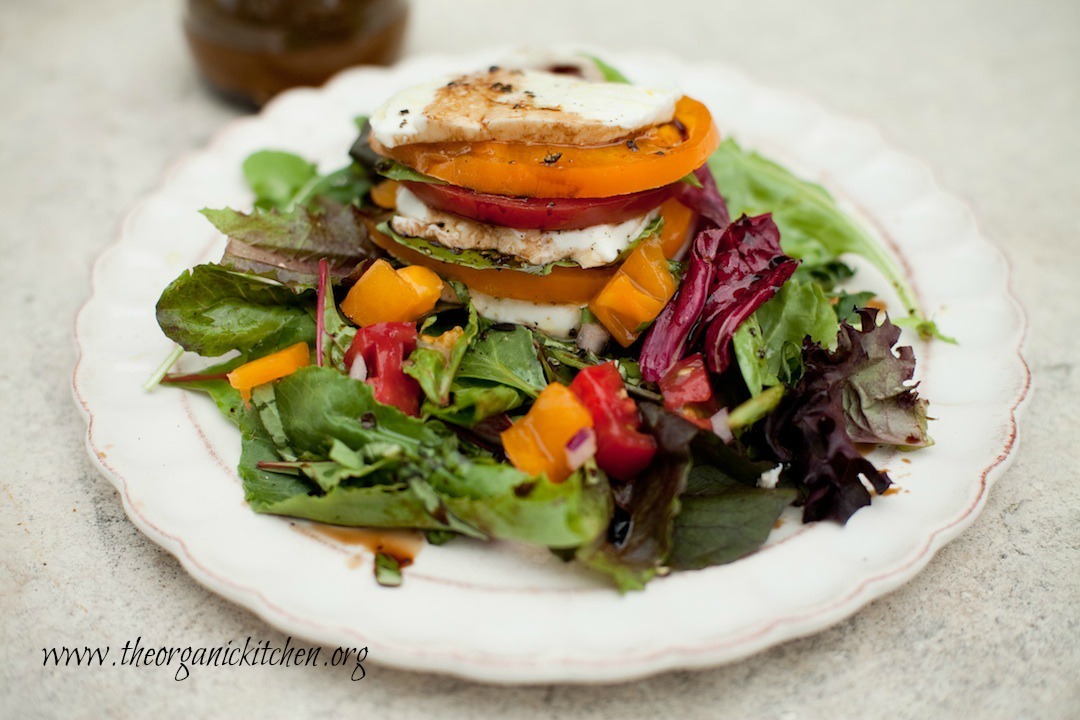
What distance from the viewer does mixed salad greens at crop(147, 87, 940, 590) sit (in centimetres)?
267

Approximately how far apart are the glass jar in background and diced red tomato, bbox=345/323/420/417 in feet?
7.54

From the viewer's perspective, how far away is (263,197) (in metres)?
4.10

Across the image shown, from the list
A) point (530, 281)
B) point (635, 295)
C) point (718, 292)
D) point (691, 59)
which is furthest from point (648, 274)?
point (691, 59)

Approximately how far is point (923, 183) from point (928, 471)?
5.75ft

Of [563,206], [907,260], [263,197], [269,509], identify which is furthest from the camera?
[263,197]

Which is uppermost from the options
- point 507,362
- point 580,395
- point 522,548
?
point 580,395

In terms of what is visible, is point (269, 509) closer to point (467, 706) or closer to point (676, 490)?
point (467, 706)

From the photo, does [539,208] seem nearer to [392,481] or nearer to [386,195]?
[386,195]

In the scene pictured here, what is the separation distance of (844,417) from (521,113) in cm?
149

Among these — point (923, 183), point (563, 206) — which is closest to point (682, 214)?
point (563, 206)

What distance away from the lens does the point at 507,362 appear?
3.17 metres

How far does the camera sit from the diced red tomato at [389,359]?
3033mm

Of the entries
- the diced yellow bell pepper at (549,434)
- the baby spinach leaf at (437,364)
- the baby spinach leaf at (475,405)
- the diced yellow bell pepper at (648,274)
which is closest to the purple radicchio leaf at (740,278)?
the diced yellow bell pepper at (648,274)

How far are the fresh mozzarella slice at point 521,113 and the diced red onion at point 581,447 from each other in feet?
3.52
